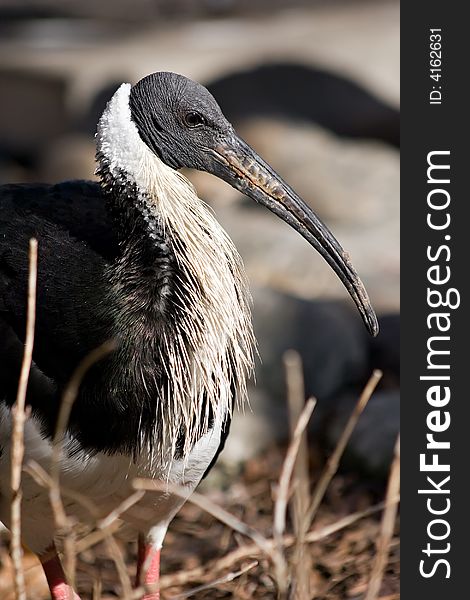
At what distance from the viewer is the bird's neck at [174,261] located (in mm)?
3514

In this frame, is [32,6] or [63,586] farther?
[32,6]

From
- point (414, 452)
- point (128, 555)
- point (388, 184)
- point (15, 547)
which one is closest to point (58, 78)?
point (388, 184)

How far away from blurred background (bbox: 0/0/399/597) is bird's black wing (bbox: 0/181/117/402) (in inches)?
90.8

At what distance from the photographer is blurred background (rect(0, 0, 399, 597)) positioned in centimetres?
604

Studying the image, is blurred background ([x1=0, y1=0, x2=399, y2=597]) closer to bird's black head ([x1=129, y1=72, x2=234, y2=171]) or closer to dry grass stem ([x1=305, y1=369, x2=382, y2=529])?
bird's black head ([x1=129, y1=72, x2=234, y2=171])

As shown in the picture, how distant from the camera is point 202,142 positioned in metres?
3.64

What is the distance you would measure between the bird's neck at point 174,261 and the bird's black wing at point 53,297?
117 mm

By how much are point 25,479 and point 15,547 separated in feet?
3.29

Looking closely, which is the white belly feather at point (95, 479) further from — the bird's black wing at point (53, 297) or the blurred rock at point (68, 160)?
the blurred rock at point (68, 160)

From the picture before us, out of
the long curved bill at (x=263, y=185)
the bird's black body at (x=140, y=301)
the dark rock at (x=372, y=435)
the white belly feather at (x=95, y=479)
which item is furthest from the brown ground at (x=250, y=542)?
the long curved bill at (x=263, y=185)

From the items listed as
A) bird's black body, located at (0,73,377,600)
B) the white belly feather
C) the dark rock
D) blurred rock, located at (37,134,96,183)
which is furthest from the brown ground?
blurred rock, located at (37,134,96,183)

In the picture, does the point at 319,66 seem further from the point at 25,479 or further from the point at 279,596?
the point at 279,596

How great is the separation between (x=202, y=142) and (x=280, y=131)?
6.24 meters

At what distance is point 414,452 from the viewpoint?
14.2ft
